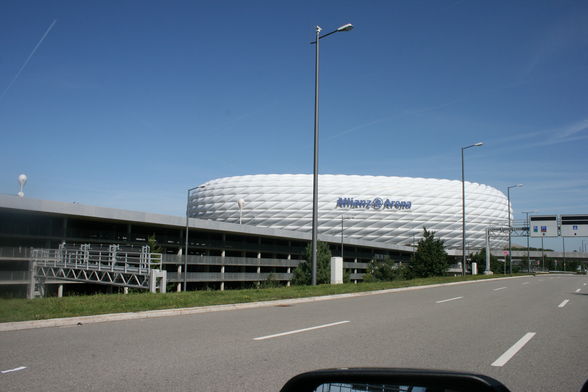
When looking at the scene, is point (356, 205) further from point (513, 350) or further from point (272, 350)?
point (272, 350)

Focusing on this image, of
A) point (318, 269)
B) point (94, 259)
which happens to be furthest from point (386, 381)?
point (318, 269)

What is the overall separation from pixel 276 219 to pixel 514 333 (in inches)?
3817

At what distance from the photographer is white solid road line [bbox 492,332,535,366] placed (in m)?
7.03

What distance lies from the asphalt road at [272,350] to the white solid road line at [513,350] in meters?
0.02

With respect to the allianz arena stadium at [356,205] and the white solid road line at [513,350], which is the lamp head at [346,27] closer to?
the white solid road line at [513,350]

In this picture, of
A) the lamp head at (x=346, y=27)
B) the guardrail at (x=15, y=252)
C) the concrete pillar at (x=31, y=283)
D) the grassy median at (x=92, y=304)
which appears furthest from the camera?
the guardrail at (x=15, y=252)

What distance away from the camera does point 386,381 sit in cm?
207

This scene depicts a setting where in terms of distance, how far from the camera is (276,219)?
10650 centimetres

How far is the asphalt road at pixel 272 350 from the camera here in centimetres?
591

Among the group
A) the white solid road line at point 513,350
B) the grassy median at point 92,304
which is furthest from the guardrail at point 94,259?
the white solid road line at point 513,350

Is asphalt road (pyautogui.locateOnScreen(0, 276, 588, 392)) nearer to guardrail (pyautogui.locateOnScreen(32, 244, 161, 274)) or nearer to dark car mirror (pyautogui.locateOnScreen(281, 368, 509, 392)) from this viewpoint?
dark car mirror (pyautogui.locateOnScreen(281, 368, 509, 392))

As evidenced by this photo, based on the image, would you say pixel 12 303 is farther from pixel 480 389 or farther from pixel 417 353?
pixel 480 389

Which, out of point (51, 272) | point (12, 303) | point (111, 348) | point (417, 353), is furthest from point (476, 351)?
point (51, 272)

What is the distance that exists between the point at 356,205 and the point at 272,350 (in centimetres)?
9812
